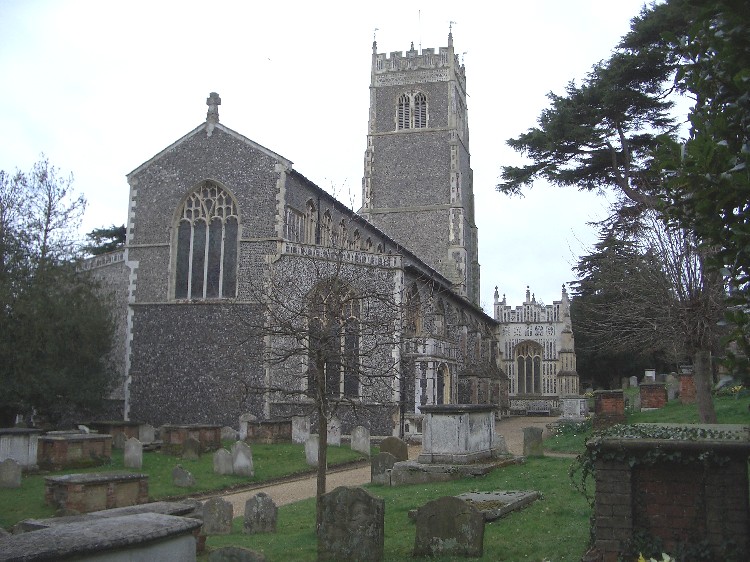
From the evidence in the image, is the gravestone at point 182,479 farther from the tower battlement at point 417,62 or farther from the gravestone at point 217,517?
the tower battlement at point 417,62

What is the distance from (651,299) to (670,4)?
5.95 meters

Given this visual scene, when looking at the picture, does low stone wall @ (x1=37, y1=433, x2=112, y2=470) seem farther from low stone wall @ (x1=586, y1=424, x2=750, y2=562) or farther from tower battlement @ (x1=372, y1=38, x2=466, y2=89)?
tower battlement @ (x1=372, y1=38, x2=466, y2=89)

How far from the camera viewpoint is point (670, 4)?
579 inches

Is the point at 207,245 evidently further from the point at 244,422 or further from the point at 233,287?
the point at 244,422

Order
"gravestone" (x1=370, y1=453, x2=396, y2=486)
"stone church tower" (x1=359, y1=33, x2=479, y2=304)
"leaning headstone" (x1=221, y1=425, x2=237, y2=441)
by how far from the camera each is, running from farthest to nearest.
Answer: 1. "stone church tower" (x1=359, y1=33, x2=479, y2=304)
2. "leaning headstone" (x1=221, y1=425, x2=237, y2=441)
3. "gravestone" (x1=370, y1=453, x2=396, y2=486)

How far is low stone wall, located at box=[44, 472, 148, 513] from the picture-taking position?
11.8 m

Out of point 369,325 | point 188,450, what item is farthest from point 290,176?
point 369,325

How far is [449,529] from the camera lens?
25.9 feet

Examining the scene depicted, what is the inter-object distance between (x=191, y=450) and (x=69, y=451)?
2.99m

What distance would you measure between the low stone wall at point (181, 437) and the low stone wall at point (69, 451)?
216 cm

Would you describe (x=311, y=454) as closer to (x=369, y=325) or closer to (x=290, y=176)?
Result: (x=369, y=325)

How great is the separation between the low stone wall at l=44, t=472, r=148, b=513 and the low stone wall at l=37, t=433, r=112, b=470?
13.5 ft

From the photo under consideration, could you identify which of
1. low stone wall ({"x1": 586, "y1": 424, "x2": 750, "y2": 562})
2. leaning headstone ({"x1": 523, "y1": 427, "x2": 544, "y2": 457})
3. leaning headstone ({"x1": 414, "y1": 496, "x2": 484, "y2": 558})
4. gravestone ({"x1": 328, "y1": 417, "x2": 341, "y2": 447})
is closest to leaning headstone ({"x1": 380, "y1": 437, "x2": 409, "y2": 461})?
leaning headstone ({"x1": 523, "y1": 427, "x2": 544, "y2": 457})

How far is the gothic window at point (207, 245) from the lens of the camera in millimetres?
24766
